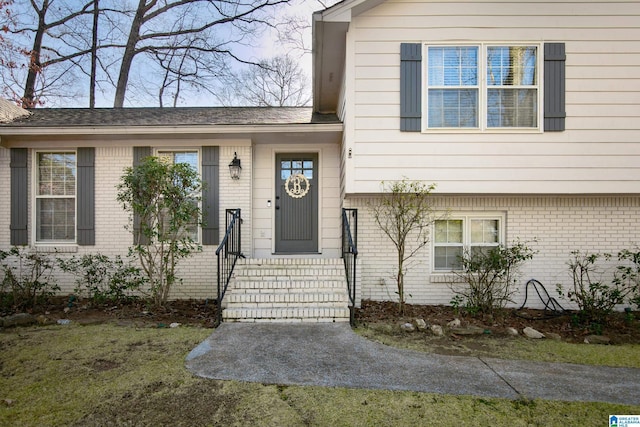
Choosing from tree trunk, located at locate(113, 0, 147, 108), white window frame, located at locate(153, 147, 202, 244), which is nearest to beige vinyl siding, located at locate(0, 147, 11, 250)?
white window frame, located at locate(153, 147, 202, 244)

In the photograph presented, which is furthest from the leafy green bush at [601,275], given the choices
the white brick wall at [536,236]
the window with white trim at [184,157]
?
the window with white trim at [184,157]

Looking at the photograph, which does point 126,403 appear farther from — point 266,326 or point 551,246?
point 551,246

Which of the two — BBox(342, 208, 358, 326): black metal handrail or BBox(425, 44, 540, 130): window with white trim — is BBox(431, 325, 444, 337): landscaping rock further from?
BBox(425, 44, 540, 130): window with white trim

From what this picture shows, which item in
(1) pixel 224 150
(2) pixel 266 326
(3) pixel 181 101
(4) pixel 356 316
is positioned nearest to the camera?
(2) pixel 266 326

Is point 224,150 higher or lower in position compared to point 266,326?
higher

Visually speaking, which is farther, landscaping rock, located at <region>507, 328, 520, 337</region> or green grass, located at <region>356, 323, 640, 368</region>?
landscaping rock, located at <region>507, 328, 520, 337</region>

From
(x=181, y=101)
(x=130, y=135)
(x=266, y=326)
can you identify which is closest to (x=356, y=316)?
(x=266, y=326)

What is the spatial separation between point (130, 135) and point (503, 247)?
22.3 ft

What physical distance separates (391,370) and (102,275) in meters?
5.45

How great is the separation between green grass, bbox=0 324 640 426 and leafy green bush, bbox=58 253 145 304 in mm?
2486

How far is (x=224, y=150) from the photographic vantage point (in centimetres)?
654

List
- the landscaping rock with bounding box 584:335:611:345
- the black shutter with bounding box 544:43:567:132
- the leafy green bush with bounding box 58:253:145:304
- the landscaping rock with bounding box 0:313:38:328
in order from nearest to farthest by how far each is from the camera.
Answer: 1. the landscaping rock with bounding box 584:335:611:345
2. the landscaping rock with bounding box 0:313:38:328
3. the black shutter with bounding box 544:43:567:132
4. the leafy green bush with bounding box 58:253:145:304

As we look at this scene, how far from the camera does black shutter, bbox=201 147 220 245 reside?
252 inches

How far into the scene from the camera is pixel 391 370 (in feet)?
10.7
